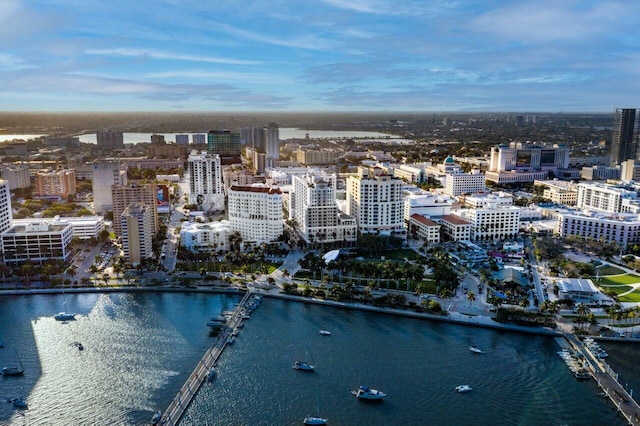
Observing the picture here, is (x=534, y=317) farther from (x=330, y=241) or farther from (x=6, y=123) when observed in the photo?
(x=6, y=123)

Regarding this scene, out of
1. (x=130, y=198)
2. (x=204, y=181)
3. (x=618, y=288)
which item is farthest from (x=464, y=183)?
(x=130, y=198)

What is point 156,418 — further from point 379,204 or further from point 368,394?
point 379,204

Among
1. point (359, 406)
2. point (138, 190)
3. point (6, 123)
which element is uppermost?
point (6, 123)

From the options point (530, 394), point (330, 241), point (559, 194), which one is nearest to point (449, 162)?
point (559, 194)

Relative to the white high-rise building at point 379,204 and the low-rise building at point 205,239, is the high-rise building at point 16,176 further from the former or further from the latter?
the white high-rise building at point 379,204

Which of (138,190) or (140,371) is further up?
(138,190)

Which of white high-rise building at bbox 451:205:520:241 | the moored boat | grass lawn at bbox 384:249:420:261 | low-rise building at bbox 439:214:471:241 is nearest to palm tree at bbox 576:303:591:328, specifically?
grass lawn at bbox 384:249:420:261
